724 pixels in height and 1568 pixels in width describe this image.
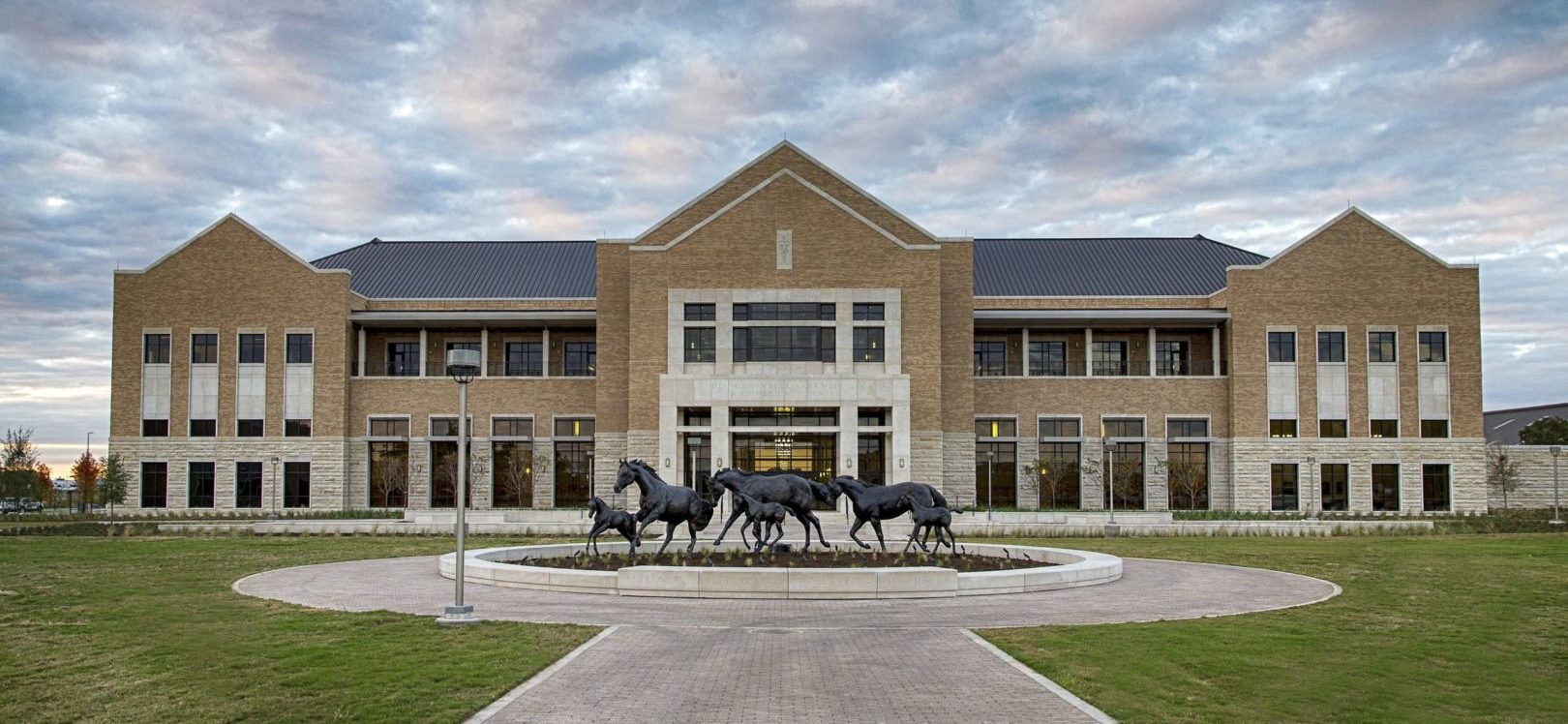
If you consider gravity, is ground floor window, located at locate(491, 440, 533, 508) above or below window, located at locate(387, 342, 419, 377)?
below

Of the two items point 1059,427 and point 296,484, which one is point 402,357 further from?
point 1059,427

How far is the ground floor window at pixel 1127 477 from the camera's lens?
5922 centimetres

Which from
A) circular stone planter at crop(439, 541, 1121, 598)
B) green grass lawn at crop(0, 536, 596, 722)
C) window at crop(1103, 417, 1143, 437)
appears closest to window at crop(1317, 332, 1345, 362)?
window at crop(1103, 417, 1143, 437)

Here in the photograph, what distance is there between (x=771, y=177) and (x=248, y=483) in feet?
96.9

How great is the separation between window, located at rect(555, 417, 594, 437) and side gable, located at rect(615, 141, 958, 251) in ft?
30.6

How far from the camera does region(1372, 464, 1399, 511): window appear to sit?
189 ft

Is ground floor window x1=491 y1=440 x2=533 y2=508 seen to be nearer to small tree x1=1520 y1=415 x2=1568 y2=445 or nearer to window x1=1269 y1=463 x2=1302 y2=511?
window x1=1269 y1=463 x2=1302 y2=511

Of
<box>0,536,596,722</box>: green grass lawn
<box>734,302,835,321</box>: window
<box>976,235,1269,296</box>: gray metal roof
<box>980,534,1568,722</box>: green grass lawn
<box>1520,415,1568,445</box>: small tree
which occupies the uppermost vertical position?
<box>976,235,1269,296</box>: gray metal roof

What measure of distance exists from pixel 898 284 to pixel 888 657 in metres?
41.7

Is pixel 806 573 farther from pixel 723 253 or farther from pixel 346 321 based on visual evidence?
pixel 346 321

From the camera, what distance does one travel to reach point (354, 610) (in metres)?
18.3

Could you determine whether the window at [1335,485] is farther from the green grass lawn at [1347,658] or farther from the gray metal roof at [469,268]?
the gray metal roof at [469,268]

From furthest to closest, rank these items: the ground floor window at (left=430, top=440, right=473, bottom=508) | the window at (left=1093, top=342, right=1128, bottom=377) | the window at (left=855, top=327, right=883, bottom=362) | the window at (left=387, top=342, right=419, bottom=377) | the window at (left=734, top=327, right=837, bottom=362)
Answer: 1. the window at (left=387, top=342, right=419, bottom=377)
2. the window at (left=1093, top=342, right=1128, bottom=377)
3. the ground floor window at (left=430, top=440, right=473, bottom=508)
4. the window at (left=855, top=327, right=883, bottom=362)
5. the window at (left=734, top=327, right=837, bottom=362)

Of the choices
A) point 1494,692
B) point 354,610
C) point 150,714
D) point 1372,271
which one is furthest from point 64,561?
point 1372,271
